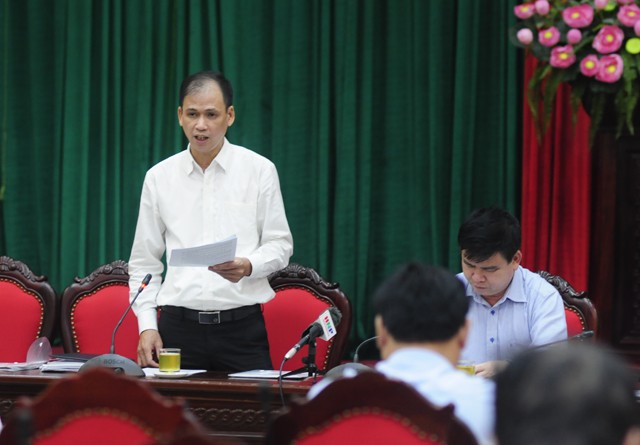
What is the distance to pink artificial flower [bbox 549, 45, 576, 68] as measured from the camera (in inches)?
128

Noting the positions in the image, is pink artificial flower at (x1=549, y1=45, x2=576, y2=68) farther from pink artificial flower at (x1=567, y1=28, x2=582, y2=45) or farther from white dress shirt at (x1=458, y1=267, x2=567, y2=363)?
white dress shirt at (x1=458, y1=267, x2=567, y2=363)

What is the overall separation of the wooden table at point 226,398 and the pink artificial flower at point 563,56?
4.41 ft

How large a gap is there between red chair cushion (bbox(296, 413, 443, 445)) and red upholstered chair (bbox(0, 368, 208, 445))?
247 millimetres

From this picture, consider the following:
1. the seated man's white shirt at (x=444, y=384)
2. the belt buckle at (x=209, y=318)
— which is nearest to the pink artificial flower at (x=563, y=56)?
the belt buckle at (x=209, y=318)

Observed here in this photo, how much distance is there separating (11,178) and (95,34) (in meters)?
0.81

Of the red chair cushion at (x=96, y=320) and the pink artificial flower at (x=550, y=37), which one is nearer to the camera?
the pink artificial flower at (x=550, y=37)

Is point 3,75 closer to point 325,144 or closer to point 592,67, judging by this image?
point 325,144

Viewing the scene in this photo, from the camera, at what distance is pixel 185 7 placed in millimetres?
4785

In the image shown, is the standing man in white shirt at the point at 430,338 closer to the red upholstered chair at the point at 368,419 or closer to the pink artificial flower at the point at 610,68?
the red upholstered chair at the point at 368,419

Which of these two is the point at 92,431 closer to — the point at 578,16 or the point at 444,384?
the point at 444,384

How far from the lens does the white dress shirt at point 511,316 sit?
120 inches

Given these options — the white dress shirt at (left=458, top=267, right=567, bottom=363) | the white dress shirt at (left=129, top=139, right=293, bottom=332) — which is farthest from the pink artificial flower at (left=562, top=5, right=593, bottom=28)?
the white dress shirt at (left=129, top=139, right=293, bottom=332)

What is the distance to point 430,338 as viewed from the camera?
178 cm

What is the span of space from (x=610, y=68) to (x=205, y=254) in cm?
144
